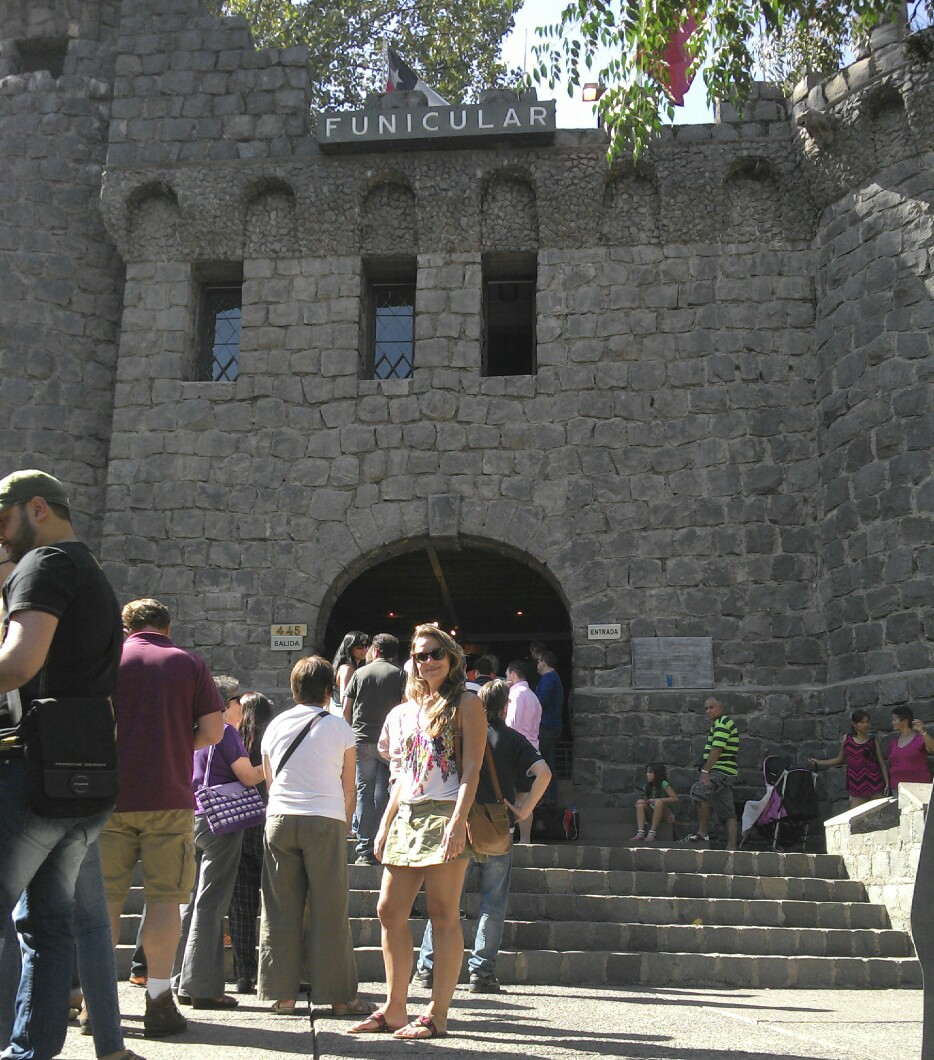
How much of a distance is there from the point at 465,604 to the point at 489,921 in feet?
39.6

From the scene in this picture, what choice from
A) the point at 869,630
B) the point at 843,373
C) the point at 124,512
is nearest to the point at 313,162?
the point at 124,512

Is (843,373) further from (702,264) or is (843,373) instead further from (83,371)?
(83,371)

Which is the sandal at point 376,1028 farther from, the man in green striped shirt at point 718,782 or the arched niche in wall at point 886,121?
the arched niche in wall at point 886,121

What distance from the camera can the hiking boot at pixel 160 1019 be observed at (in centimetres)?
461

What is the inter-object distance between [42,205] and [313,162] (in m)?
3.10

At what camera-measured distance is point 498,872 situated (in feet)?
21.4

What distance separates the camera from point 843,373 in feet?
40.0

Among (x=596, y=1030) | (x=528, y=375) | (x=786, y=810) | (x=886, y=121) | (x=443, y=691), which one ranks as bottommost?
(x=596, y=1030)

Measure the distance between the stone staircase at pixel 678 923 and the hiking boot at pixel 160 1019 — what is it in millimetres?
2373

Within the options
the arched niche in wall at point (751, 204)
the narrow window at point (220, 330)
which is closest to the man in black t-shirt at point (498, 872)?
the narrow window at point (220, 330)

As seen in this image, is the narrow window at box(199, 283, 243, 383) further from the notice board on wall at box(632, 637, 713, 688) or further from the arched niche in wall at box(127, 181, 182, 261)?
the notice board on wall at box(632, 637, 713, 688)

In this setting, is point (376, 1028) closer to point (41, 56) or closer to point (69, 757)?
point (69, 757)

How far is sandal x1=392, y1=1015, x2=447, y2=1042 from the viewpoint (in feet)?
15.5

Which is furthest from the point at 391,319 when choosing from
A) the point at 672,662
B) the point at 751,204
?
the point at 672,662
